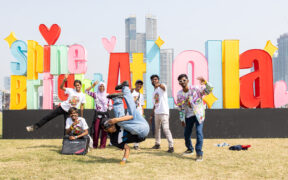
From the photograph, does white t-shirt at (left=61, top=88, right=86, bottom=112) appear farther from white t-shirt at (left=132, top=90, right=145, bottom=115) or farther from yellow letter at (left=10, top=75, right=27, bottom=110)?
yellow letter at (left=10, top=75, right=27, bottom=110)

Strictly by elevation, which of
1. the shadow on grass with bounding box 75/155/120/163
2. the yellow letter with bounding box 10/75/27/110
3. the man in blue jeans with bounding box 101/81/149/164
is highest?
the yellow letter with bounding box 10/75/27/110

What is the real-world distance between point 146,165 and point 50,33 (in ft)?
22.8

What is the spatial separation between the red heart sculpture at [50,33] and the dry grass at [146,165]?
4.72 metres

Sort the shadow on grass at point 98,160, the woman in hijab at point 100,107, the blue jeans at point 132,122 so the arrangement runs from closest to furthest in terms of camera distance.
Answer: the blue jeans at point 132,122
the shadow on grass at point 98,160
the woman in hijab at point 100,107

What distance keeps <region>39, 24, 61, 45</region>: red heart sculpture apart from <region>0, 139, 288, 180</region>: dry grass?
472 cm

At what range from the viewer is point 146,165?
16.4ft

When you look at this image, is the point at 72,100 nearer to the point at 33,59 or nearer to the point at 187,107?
the point at 187,107

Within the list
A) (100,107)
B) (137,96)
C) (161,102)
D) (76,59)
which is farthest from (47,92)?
(161,102)

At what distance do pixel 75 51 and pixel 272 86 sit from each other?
7.31 meters

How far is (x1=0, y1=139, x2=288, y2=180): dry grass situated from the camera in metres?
4.28

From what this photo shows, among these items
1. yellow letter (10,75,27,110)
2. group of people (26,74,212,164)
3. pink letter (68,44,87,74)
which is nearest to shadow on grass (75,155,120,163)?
group of people (26,74,212,164)

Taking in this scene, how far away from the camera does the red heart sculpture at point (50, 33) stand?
31.9ft

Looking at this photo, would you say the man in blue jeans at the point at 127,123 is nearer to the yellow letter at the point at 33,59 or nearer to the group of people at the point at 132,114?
the group of people at the point at 132,114

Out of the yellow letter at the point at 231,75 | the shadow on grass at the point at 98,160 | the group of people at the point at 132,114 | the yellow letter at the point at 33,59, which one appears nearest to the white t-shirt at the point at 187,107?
the group of people at the point at 132,114
